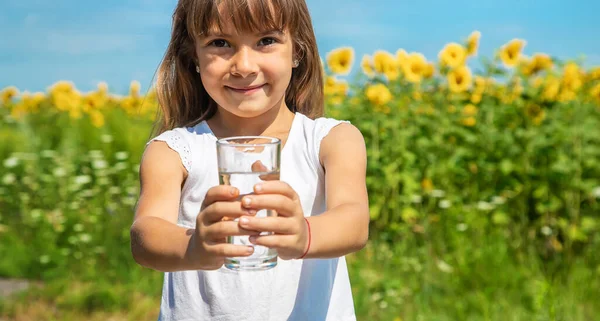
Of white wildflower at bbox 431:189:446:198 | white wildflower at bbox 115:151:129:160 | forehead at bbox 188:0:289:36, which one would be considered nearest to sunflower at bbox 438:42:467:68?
white wildflower at bbox 431:189:446:198

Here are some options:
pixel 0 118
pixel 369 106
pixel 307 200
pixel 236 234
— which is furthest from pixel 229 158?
pixel 0 118

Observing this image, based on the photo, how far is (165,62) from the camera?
204cm

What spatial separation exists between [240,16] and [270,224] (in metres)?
0.58

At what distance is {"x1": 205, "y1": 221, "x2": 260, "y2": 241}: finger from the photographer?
1.27m

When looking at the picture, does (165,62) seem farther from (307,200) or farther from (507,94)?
(507,94)

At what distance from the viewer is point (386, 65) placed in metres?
4.55

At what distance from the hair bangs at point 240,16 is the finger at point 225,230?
21.9 inches

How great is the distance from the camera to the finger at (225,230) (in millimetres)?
1271

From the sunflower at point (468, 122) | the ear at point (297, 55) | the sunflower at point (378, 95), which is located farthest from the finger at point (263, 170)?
the sunflower at point (468, 122)

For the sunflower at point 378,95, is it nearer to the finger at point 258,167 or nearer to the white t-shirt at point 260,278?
the white t-shirt at point 260,278

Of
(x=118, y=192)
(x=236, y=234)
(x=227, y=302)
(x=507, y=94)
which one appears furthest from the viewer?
(x=118, y=192)

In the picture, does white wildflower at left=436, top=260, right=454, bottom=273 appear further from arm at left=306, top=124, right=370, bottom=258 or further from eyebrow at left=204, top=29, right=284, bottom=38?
eyebrow at left=204, top=29, right=284, bottom=38

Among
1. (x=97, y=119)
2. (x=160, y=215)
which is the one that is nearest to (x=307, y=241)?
(x=160, y=215)

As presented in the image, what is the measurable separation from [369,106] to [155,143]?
8.74ft
